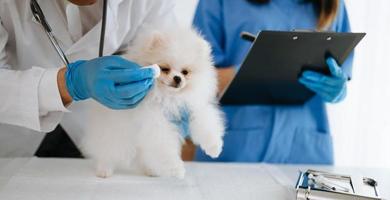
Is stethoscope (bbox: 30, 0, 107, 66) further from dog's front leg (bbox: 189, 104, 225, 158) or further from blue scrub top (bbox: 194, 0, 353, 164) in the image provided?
blue scrub top (bbox: 194, 0, 353, 164)

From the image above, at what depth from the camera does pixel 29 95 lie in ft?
2.97

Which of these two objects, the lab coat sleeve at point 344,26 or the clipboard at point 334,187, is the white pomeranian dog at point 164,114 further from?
the lab coat sleeve at point 344,26

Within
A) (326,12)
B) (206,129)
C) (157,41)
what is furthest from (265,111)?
(157,41)

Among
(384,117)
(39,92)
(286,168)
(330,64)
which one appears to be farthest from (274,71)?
(384,117)

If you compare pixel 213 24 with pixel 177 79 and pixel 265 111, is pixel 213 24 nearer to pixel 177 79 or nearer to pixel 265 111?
pixel 265 111

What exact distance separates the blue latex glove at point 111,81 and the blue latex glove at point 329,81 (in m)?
0.55

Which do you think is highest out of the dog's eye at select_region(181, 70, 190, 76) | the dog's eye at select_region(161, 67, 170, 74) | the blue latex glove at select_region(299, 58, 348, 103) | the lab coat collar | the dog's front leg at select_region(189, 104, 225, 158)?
the lab coat collar

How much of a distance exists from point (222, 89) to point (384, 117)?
2.77 ft

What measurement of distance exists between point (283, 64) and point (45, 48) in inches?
25.8

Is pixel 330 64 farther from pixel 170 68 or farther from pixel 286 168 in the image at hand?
pixel 170 68

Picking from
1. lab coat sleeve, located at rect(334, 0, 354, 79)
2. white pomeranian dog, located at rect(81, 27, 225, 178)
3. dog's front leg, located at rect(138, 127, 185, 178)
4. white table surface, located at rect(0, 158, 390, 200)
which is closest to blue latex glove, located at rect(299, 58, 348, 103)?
lab coat sleeve, located at rect(334, 0, 354, 79)

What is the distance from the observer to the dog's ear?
0.91 m

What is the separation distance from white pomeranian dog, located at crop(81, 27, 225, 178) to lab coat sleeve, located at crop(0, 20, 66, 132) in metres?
0.11

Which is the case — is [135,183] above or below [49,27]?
below
